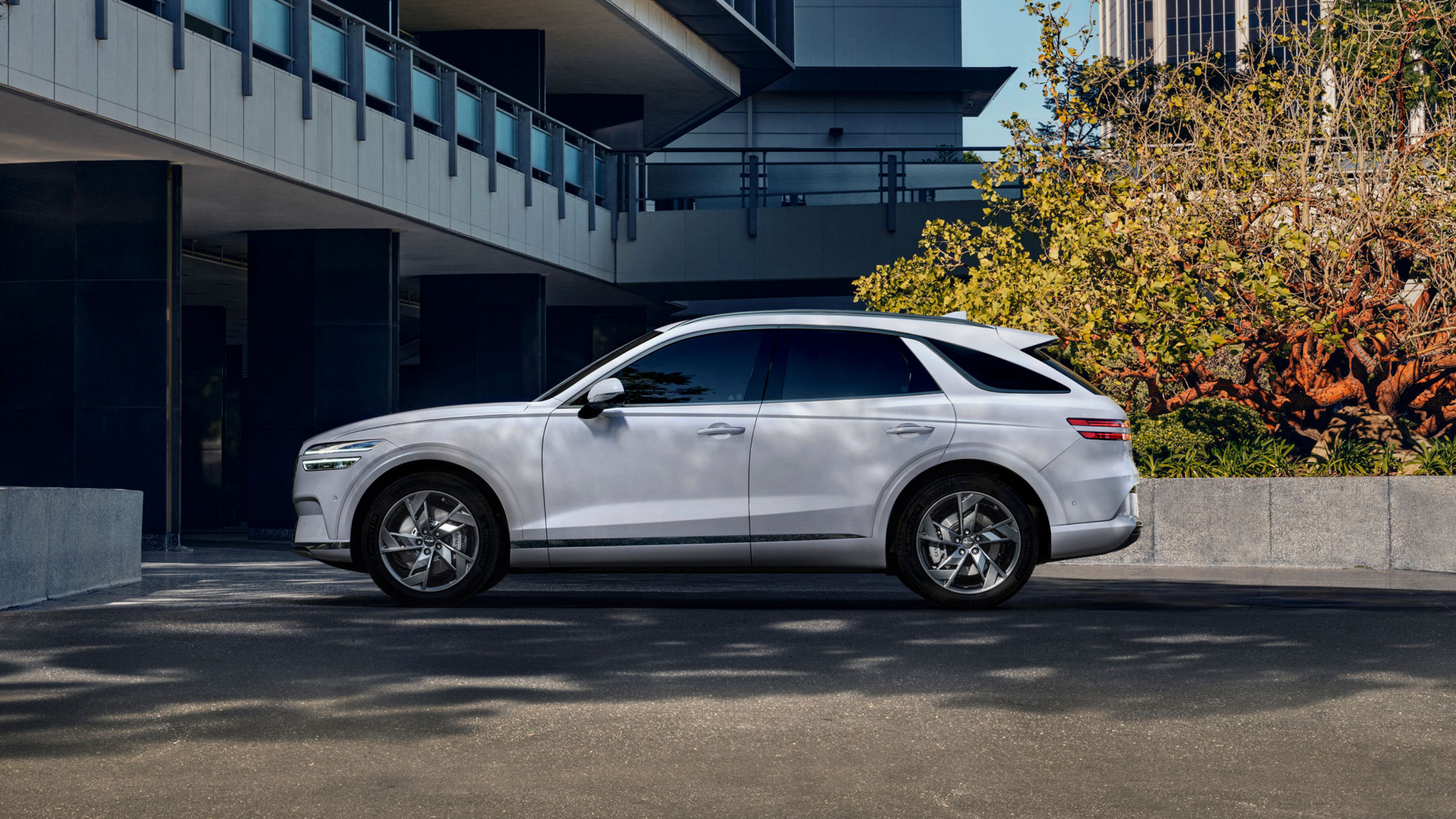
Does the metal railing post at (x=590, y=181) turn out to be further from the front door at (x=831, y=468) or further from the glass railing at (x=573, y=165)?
the front door at (x=831, y=468)

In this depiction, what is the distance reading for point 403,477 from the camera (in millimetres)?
9547

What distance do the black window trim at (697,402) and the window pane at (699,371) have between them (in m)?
0.01

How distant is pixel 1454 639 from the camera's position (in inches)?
333

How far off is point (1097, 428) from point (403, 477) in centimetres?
403

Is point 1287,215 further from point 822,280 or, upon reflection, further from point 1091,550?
point 822,280

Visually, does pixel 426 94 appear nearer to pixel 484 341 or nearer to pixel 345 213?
pixel 345 213

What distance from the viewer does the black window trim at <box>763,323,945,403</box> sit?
9484mm

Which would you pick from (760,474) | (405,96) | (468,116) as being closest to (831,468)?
(760,474)

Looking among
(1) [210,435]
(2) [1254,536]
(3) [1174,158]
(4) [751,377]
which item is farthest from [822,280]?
(4) [751,377]

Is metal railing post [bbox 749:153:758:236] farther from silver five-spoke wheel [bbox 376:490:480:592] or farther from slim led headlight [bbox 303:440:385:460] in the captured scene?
silver five-spoke wheel [bbox 376:490:480:592]

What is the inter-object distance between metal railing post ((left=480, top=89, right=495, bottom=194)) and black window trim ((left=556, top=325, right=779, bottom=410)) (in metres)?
15.6

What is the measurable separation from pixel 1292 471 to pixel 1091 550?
23.0 ft

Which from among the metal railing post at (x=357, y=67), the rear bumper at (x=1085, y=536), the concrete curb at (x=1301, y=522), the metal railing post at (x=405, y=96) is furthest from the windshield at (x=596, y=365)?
the metal railing post at (x=405, y=96)

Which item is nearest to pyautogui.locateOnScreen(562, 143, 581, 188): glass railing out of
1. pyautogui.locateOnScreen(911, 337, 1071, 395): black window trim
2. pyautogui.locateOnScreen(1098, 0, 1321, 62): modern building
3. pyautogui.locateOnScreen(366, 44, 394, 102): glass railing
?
pyautogui.locateOnScreen(366, 44, 394, 102): glass railing
